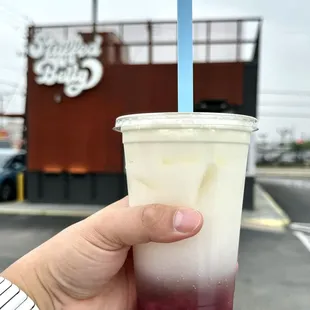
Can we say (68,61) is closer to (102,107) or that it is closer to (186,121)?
(102,107)

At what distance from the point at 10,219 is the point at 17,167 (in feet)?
13.5

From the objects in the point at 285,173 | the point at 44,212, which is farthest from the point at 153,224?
the point at 285,173

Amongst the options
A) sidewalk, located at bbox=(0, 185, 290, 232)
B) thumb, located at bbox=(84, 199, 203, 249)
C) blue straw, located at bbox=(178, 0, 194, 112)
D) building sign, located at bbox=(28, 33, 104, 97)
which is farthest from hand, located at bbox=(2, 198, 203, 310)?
building sign, located at bbox=(28, 33, 104, 97)

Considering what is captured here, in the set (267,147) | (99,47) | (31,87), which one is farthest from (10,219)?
(267,147)

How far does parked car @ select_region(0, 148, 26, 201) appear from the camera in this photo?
13.5m

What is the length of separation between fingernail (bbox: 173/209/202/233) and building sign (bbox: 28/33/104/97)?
443 inches

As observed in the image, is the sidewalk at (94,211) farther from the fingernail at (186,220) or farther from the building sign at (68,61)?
the fingernail at (186,220)

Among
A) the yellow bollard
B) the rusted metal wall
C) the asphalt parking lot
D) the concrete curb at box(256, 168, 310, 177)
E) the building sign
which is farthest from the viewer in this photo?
the concrete curb at box(256, 168, 310, 177)

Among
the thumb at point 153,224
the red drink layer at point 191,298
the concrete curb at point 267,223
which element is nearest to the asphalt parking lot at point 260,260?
→ the concrete curb at point 267,223

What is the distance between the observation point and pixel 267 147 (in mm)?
46031

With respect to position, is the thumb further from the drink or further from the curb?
the curb

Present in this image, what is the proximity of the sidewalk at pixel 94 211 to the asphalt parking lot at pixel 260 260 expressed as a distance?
640 millimetres

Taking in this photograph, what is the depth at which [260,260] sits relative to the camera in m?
6.95

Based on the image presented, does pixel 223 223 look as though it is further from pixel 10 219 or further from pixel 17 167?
pixel 17 167
